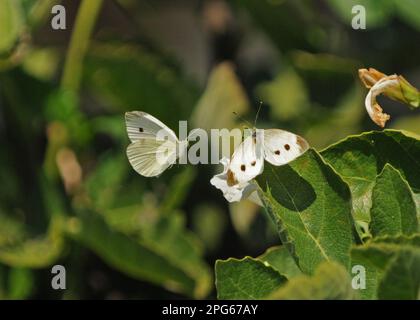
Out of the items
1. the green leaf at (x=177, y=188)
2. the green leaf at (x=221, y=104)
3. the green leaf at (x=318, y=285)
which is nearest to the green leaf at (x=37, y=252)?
the green leaf at (x=177, y=188)

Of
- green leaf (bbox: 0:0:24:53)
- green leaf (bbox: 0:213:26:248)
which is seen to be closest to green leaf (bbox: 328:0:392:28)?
green leaf (bbox: 0:0:24:53)

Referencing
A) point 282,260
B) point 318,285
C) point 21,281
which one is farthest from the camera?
point 21,281

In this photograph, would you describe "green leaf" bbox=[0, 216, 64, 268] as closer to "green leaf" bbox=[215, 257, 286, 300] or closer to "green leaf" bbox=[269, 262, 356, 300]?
"green leaf" bbox=[215, 257, 286, 300]

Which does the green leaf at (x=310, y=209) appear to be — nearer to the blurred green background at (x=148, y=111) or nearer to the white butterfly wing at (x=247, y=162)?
the white butterfly wing at (x=247, y=162)

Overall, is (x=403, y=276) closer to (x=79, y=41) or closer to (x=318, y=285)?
(x=318, y=285)

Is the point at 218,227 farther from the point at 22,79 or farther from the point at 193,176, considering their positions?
the point at 22,79

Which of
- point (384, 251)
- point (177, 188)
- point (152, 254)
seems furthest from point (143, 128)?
point (177, 188)
